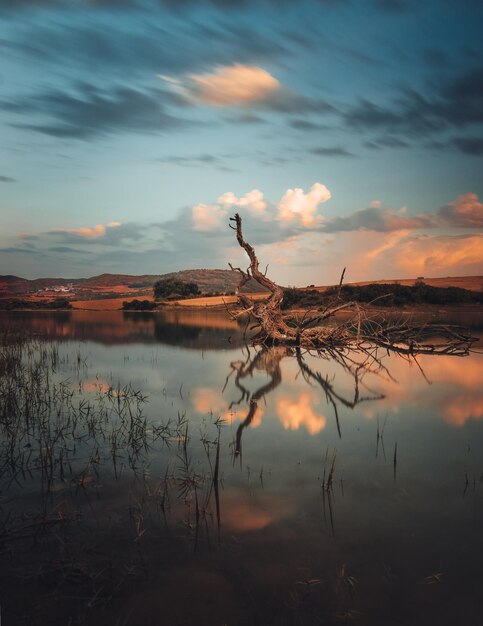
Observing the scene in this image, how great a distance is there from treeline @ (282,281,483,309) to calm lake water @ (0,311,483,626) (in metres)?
32.9

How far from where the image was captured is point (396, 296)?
140 feet

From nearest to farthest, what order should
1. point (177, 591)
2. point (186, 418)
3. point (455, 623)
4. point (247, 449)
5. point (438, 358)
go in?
point (455, 623)
point (177, 591)
point (247, 449)
point (186, 418)
point (438, 358)

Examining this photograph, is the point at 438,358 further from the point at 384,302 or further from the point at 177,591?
the point at 384,302

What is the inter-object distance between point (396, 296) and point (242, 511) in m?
41.1

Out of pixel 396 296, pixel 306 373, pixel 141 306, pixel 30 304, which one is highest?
pixel 396 296

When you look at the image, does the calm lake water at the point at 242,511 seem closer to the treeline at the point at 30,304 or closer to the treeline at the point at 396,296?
the treeline at the point at 396,296

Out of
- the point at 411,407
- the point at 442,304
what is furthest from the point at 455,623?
the point at 442,304

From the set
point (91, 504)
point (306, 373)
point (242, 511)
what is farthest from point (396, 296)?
point (91, 504)

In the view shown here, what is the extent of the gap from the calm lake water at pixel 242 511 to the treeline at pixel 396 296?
3286 centimetres

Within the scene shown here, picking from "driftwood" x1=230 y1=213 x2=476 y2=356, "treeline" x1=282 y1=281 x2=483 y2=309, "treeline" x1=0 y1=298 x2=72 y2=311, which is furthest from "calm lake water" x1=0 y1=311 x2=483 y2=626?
"treeline" x1=0 y1=298 x2=72 y2=311

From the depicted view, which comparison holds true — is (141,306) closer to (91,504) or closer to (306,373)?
(306,373)

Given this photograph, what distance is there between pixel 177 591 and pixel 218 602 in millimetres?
294

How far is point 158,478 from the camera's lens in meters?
5.01

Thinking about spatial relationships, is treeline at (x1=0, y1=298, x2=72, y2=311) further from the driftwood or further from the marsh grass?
the marsh grass
